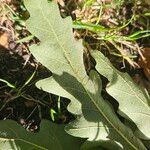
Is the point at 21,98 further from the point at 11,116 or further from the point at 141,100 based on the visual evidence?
the point at 141,100

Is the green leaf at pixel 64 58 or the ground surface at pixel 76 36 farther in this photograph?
the ground surface at pixel 76 36

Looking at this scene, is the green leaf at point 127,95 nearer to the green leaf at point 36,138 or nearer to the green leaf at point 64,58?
the green leaf at point 64,58

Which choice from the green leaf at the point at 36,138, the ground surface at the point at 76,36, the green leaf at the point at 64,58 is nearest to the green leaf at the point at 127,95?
the green leaf at the point at 64,58

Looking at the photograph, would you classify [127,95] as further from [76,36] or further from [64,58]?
[76,36]

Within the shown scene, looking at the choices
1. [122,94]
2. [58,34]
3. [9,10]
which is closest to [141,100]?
[122,94]

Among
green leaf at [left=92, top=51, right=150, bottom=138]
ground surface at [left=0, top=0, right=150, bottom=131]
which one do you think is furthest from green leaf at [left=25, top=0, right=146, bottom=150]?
ground surface at [left=0, top=0, right=150, bottom=131]

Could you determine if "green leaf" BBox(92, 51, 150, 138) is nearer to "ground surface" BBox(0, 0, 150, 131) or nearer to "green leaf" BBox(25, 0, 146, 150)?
"green leaf" BBox(25, 0, 146, 150)

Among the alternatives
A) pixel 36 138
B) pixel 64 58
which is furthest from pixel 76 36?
pixel 36 138
